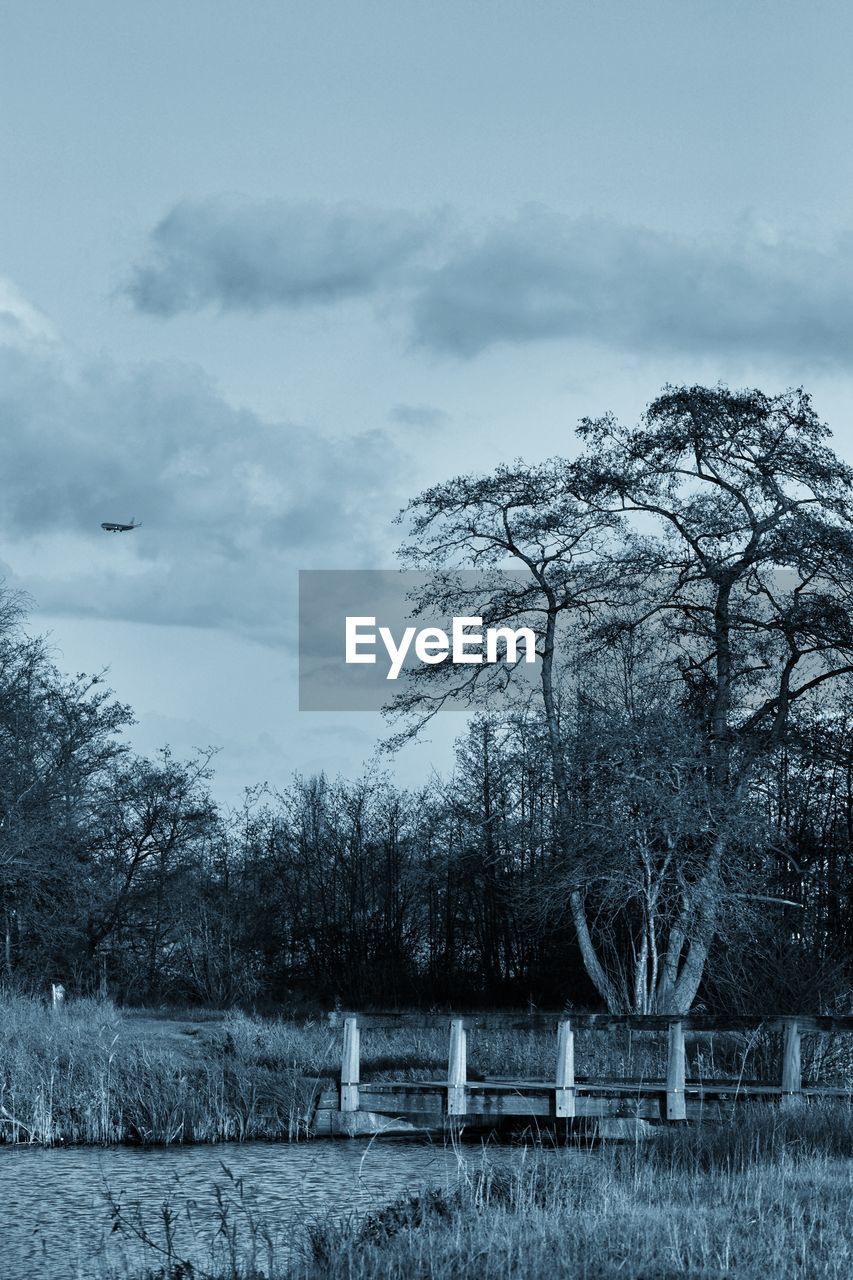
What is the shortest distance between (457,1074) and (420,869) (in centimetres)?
2658

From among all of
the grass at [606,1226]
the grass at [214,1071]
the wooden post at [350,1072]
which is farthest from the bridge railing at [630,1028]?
the grass at [606,1226]

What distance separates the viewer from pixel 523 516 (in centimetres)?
3566

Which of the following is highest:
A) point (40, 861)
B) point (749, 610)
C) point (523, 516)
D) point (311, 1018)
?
point (523, 516)

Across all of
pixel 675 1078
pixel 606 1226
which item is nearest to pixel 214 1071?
pixel 675 1078

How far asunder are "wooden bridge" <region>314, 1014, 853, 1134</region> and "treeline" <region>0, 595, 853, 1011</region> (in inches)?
250

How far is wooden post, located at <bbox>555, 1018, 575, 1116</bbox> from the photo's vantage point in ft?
57.1

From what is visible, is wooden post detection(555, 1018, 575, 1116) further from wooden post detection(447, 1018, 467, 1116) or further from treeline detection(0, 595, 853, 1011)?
treeline detection(0, 595, 853, 1011)

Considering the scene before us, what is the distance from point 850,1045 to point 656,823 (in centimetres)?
955

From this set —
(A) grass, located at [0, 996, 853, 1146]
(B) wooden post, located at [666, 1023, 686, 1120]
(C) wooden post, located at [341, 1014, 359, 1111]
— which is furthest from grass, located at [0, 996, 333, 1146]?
(B) wooden post, located at [666, 1023, 686, 1120]

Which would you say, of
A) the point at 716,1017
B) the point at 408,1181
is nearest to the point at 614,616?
the point at 716,1017

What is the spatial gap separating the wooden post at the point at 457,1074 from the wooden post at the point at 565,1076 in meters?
1.18

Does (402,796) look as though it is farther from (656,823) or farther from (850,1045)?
(850,1045)

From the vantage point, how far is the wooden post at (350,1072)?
18430 mm

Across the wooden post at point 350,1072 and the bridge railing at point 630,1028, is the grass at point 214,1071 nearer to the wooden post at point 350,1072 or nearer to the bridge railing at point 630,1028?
the wooden post at point 350,1072
